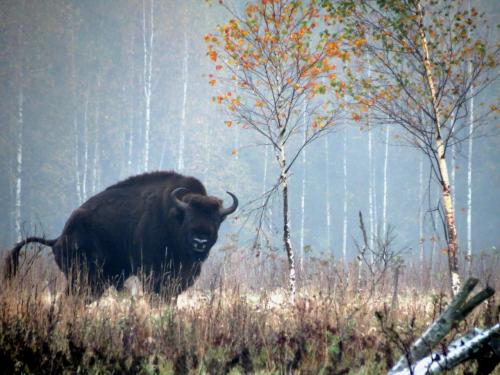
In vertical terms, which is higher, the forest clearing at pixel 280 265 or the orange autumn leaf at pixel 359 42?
the orange autumn leaf at pixel 359 42

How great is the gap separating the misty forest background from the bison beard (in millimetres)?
25857

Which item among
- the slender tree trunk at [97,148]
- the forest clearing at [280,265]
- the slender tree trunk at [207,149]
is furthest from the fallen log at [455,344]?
the slender tree trunk at [207,149]

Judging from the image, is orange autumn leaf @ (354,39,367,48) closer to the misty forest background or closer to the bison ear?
the bison ear

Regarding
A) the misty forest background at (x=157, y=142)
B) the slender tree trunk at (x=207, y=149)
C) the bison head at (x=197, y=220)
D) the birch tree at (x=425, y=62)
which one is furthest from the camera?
the slender tree trunk at (x=207, y=149)

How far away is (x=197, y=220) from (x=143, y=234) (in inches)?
45.2

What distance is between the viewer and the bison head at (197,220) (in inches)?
336

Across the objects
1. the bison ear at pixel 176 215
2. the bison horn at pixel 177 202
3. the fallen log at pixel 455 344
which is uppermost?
the bison horn at pixel 177 202

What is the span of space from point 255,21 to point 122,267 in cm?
519

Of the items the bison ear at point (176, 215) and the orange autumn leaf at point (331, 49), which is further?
the bison ear at point (176, 215)

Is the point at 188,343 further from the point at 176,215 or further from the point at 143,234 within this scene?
the point at 143,234

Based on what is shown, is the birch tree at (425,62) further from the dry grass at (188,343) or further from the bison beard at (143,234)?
the dry grass at (188,343)

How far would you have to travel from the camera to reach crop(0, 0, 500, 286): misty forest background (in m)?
38.1

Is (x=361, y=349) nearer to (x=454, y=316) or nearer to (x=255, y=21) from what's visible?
(x=454, y=316)

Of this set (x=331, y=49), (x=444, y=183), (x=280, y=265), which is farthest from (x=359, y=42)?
(x=280, y=265)
